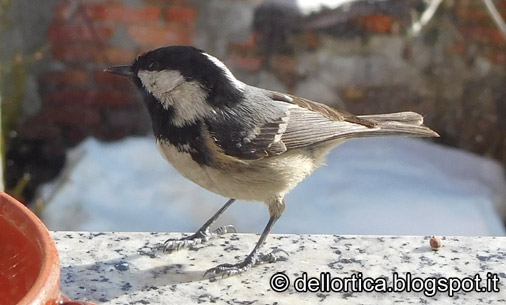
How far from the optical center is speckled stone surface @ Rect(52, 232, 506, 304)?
1.39 meters

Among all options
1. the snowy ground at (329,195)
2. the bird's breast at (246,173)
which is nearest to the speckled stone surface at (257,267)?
the bird's breast at (246,173)

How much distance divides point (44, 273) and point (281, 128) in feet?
3.09

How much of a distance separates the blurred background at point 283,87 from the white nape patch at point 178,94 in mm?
1894

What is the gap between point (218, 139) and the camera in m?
1.65

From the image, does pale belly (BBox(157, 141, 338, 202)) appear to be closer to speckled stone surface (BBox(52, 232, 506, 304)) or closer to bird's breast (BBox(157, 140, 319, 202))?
bird's breast (BBox(157, 140, 319, 202))

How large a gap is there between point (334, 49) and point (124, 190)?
1104 millimetres

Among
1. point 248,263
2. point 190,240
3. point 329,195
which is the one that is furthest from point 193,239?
point 329,195

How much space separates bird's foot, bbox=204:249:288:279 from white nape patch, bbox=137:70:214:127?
0.30 m

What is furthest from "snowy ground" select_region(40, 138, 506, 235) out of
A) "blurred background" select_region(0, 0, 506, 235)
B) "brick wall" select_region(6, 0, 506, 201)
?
"brick wall" select_region(6, 0, 506, 201)

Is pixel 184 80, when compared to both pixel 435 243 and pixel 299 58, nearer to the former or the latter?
pixel 435 243

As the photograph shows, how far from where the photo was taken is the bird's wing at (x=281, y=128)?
1.68 m

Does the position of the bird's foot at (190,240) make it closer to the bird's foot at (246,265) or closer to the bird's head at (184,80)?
the bird's foot at (246,265)

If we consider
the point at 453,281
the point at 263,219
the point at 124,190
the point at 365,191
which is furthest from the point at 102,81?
the point at 453,281

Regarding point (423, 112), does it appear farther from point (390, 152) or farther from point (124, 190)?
point (124, 190)
